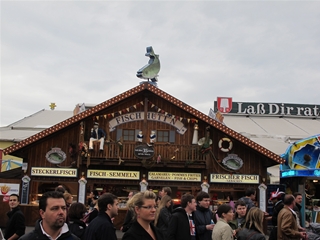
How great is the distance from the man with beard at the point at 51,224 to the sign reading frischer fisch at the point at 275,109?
28.3m

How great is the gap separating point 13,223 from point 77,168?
1263 centimetres

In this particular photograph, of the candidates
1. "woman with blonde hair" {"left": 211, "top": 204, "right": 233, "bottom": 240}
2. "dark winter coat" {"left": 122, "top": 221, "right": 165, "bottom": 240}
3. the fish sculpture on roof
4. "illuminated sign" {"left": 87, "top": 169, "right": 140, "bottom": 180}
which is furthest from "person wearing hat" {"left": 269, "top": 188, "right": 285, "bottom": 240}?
the fish sculpture on roof

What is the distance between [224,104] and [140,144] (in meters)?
13.7

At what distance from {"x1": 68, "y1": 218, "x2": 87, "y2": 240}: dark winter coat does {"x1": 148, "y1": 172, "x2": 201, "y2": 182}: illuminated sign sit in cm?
1376

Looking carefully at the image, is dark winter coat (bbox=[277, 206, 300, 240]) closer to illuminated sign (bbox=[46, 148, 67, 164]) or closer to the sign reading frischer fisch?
illuminated sign (bbox=[46, 148, 67, 164])

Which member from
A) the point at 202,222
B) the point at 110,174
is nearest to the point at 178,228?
the point at 202,222

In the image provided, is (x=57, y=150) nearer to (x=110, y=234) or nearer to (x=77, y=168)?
(x=77, y=168)

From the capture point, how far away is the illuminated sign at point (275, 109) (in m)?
32.4

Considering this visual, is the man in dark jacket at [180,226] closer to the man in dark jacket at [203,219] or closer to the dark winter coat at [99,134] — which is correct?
the man in dark jacket at [203,219]

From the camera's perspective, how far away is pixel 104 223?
4.99 meters

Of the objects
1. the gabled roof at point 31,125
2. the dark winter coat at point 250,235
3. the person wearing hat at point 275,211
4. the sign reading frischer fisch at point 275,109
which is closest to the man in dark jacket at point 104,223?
the dark winter coat at point 250,235

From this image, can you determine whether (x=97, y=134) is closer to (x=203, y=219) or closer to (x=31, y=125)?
(x=203, y=219)

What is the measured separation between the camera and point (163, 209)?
767 cm

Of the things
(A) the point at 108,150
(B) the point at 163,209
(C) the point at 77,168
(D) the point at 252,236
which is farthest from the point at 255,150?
(D) the point at 252,236
